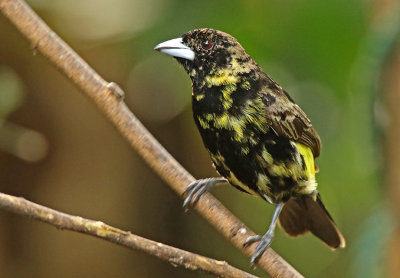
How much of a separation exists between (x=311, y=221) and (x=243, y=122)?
0.73 meters

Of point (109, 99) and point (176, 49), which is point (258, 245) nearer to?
point (109, 99)

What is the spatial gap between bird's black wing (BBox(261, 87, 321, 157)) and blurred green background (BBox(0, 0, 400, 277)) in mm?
898

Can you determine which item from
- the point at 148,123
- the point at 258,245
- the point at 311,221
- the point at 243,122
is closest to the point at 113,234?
the point at 258,245

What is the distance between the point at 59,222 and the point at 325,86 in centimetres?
284

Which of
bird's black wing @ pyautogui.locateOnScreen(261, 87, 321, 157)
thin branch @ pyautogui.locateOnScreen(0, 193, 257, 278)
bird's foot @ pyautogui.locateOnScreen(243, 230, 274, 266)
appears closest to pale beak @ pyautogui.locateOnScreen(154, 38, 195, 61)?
bird's black wing @ pyautogui.locateOnScreen(261, 87, 321, 157)

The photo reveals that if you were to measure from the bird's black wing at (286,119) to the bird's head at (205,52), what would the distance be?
Answer: 0.19m

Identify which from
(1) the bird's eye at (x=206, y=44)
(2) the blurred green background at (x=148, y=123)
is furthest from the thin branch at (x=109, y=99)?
(2) the blurred green background at (x=148, y=123)

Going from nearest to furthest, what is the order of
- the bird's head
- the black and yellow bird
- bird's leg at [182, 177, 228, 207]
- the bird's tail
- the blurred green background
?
bird's leg at [182, 177, 228, 207]
the black and yellow bird
the bird's head
the bird's tail
the blurred green background

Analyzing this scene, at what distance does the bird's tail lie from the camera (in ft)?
11.8

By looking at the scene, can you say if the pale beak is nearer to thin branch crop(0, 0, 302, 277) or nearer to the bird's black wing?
the bird's black wing

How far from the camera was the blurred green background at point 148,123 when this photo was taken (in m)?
4.57

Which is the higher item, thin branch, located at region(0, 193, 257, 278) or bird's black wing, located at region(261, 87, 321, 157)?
bird's black wing, located at region(261, 87, 321, 157)

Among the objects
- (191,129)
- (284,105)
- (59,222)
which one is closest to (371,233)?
(284,105)

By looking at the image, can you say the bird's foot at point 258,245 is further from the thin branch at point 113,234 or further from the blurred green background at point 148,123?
the blurred green background at point 148,123
